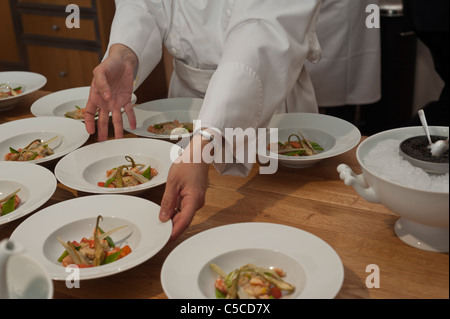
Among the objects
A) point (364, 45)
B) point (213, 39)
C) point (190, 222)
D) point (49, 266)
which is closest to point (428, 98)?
point (364, 45)

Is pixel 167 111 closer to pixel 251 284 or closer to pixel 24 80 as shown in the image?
pixel 24 80

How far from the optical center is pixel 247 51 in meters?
1.35

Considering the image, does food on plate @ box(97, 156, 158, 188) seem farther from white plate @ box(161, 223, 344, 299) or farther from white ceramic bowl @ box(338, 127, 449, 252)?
white ceramic bowl @ box(338, 127, 449, 252)

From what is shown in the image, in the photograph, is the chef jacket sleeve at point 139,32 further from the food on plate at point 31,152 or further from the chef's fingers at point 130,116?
the food on plate at point 31,152

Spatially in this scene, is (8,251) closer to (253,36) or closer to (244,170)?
(244,170)

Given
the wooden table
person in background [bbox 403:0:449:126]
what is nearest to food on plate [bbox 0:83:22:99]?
the wooden table

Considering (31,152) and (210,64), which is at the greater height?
(210,64)

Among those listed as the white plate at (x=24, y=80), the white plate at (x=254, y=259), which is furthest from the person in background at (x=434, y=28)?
the white plate at (x=24, y=80)

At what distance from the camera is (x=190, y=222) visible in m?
1.16

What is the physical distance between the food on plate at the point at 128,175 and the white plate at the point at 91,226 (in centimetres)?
15

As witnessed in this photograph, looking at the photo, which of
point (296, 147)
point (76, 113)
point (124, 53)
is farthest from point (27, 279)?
point (76, 113)

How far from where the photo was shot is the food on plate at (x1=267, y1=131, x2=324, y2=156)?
145 cm

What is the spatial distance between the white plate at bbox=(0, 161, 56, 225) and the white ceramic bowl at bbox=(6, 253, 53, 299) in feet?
1.30

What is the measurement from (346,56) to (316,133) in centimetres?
115
